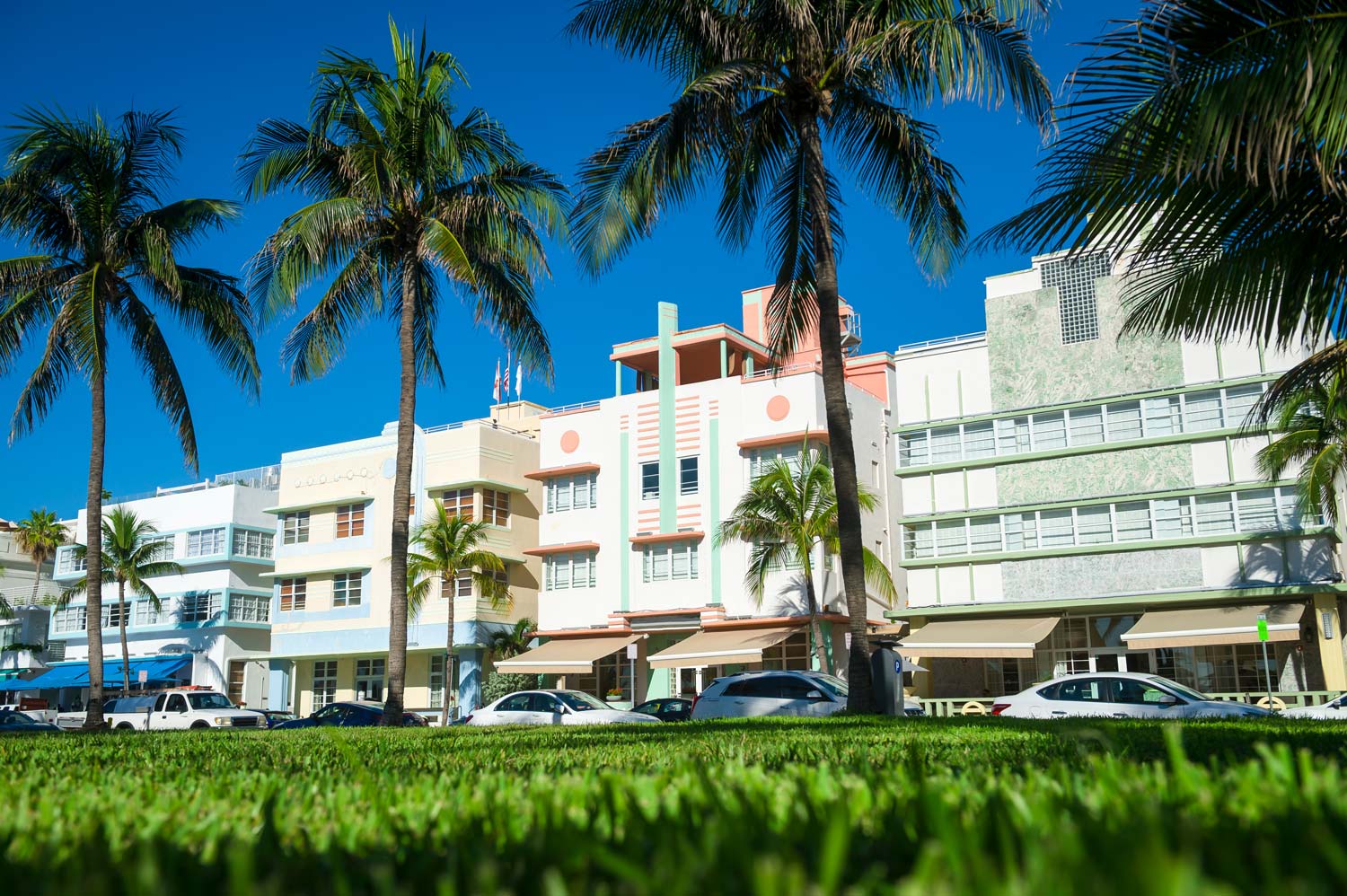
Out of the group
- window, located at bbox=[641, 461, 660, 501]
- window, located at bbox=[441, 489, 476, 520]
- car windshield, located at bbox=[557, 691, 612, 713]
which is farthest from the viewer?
window, located at bbox=[441, 489, 476, 520]

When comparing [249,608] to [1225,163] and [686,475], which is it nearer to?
[686,475]

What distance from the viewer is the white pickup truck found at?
3806cm

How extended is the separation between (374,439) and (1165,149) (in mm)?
54420

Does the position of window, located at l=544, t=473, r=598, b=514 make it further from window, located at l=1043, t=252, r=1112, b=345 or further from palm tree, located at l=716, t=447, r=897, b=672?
window, located at l=1043, t=252, r=1112, b=345

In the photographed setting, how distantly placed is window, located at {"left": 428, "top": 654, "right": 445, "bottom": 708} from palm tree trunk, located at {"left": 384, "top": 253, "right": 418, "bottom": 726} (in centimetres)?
3190

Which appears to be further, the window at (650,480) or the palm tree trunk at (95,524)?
the window at (650,480)

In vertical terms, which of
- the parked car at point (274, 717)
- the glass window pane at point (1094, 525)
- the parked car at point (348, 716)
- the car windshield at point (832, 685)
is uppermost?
the glass window pane at point (1094, 525)

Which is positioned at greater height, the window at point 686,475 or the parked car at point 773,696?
the window at point 686,475

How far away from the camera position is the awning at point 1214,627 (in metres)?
37.1

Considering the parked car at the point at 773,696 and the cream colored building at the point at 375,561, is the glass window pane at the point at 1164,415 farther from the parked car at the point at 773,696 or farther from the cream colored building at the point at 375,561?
the cream colored building at the point at 375,561

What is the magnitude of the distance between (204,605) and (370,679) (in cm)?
1373

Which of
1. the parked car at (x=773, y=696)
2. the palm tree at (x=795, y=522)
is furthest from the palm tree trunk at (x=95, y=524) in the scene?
the palm tree at (x=795, y=522)

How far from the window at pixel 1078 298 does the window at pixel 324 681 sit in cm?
3825

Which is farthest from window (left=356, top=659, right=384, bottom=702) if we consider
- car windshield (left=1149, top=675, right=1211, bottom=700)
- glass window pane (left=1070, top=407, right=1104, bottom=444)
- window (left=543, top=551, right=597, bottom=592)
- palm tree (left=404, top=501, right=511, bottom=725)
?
car windshield (left=1149, top=675, right=1211, bottom=700)
